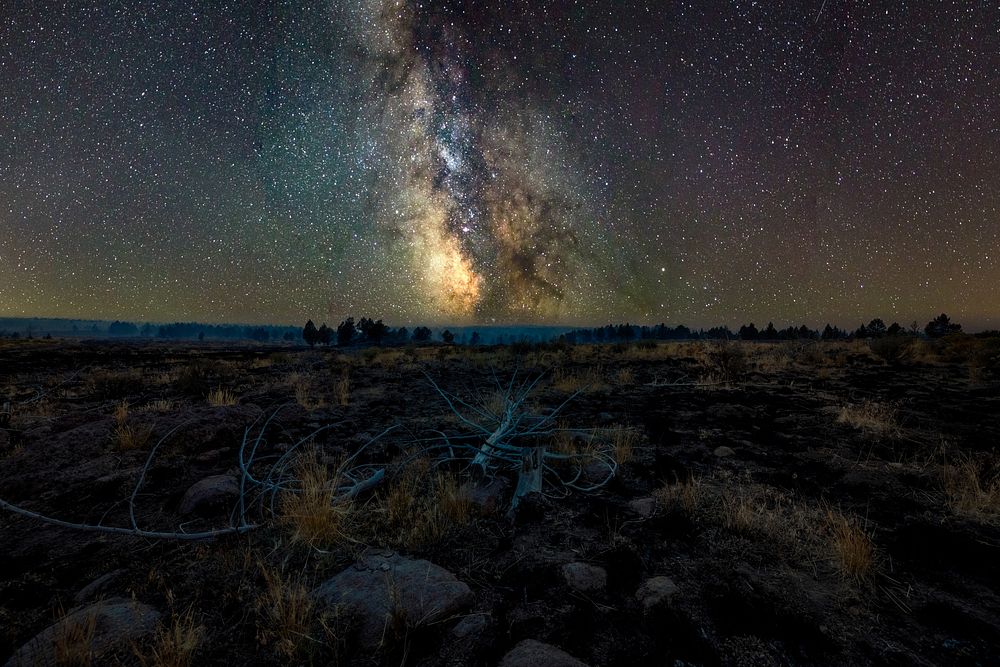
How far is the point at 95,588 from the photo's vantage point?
250cm

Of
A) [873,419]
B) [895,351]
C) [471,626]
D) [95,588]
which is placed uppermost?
[895,351]

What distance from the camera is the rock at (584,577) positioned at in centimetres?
250

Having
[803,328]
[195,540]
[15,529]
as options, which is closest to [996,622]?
[195,540]

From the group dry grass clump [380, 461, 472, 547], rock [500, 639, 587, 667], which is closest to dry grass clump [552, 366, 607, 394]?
dry grass clump [380, 461, 472, 547]

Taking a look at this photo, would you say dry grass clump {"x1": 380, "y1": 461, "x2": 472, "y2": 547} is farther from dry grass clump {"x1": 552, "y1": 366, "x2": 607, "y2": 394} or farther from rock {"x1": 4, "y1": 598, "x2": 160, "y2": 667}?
dry grass clump {"x1": 552, "y1": 366, "x2": 607, "y2": 394}

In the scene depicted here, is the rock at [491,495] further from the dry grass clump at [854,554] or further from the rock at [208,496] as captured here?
the dry grass clump at [854,554]

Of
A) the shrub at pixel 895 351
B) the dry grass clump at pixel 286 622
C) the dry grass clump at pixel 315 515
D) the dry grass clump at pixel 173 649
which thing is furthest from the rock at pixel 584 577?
the shrub at pixel 895 351

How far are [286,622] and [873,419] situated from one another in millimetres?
8527

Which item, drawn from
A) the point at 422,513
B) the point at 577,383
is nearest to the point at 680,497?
the point at 422,513

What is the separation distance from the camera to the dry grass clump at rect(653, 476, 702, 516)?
11.3 feet

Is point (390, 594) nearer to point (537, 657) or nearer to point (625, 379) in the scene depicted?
point (537, 657)

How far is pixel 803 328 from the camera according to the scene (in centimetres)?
5325

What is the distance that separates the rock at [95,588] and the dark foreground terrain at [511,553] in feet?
0.04

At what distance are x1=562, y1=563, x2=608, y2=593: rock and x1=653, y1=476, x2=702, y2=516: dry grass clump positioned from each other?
3.89 feet
